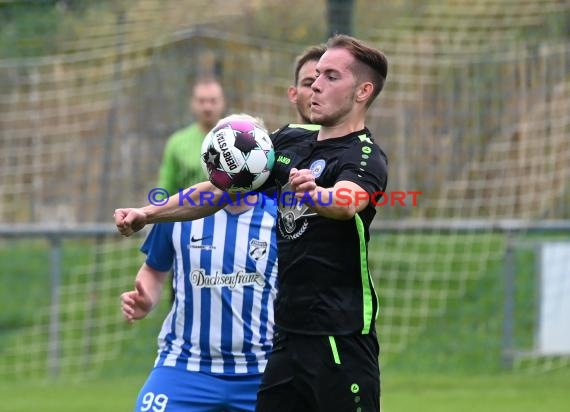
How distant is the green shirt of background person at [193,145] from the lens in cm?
854

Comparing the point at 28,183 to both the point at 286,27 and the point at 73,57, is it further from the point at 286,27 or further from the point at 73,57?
the point at 286,27

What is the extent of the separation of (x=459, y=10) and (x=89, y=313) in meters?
4.52

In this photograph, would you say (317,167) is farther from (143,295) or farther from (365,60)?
(143,295)

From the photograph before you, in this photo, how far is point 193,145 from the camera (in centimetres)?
864

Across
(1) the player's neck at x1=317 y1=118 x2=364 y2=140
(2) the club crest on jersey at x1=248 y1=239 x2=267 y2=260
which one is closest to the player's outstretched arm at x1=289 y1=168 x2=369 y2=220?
(1) the player's neck at x1=317 y1=118 x2=364 y2=140

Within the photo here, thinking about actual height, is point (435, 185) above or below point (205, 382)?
above

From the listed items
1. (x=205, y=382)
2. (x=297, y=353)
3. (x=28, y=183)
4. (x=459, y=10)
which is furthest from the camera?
(x=459, y=10)

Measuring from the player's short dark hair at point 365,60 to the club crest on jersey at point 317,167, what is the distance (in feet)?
0.99

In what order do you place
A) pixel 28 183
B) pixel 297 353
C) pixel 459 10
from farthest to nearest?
pixel 459 10 < pixel 28 183 < pixel 297 353

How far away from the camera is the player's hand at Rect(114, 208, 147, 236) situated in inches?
170

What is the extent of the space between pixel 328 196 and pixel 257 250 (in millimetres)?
1318

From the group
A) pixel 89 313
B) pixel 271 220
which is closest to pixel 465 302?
pixel 89 313

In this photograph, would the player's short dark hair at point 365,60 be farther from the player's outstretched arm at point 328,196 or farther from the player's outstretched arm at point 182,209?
the player's outstretched arm at point 182,209

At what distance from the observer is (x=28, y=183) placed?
1069 cm
